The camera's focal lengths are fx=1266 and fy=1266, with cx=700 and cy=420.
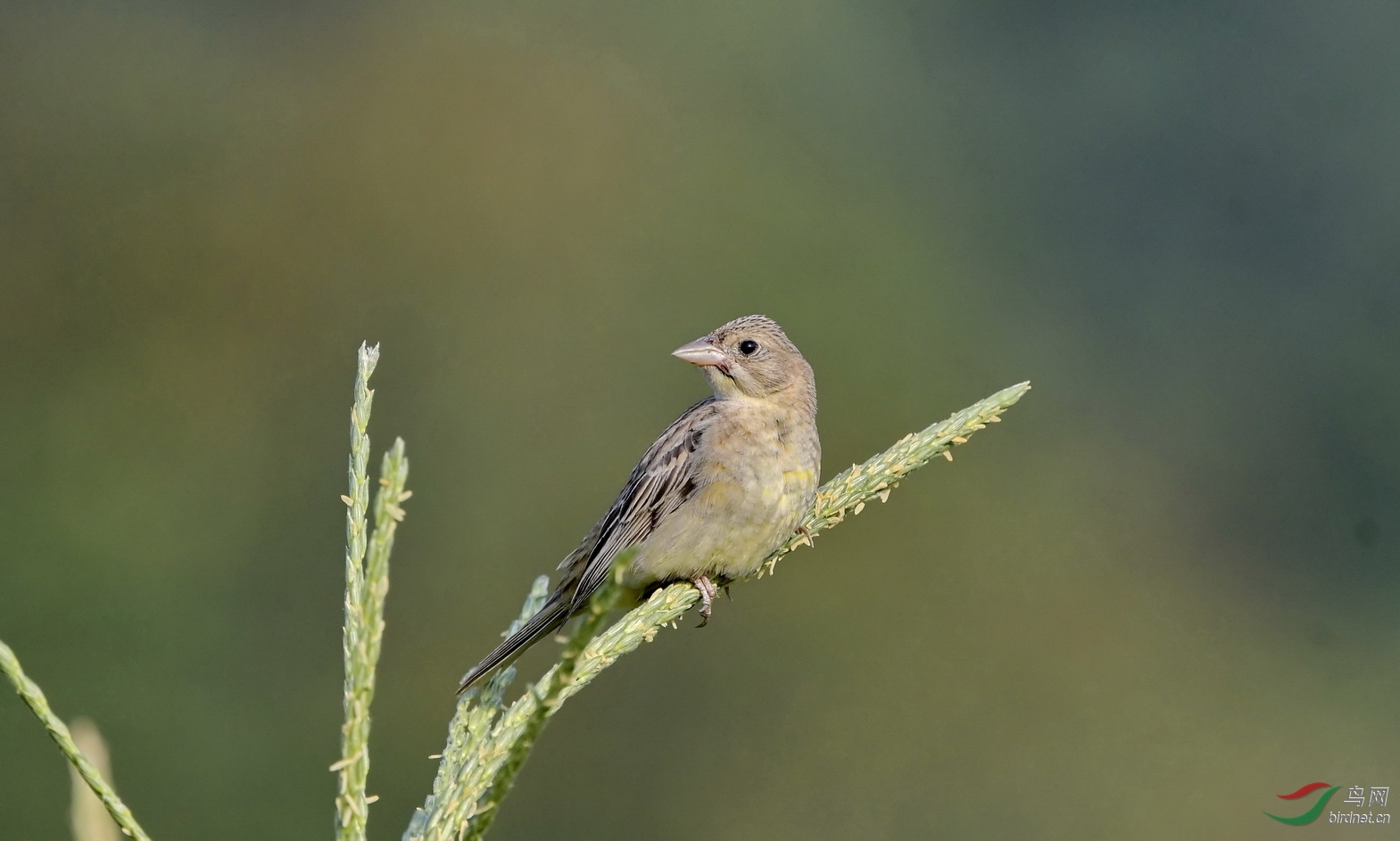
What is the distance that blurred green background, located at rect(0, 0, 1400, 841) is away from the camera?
13.9 meters

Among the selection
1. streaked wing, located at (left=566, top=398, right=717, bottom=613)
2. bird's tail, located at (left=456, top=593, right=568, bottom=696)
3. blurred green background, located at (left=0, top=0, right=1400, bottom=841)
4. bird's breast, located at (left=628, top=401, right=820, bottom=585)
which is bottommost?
bird's tail, located at (left=456, top=593, right=568, bottom=696)

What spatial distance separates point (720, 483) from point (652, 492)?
1.02ft

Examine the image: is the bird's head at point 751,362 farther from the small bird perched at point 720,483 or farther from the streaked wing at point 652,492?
the streaked wing at point 652,492

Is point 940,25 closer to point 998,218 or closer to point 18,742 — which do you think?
point 998,218

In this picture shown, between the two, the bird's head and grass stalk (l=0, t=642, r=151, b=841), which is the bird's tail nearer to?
the bird's head

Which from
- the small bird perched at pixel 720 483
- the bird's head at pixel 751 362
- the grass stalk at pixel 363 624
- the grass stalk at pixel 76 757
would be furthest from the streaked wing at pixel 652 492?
the grass stalk at pixel 76 757

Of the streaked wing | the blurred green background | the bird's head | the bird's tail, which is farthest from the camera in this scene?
the blurred green background

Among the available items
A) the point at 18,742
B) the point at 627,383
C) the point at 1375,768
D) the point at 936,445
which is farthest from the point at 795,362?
the point at 1375,768

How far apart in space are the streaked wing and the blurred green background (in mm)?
5985

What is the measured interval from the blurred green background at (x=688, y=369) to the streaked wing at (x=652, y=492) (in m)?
5.99

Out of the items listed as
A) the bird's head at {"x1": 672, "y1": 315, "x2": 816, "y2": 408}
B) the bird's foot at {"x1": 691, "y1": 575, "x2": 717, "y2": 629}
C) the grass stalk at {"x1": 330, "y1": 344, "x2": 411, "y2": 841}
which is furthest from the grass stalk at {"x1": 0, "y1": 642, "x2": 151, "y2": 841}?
the bird's head at {"x1": 672, "y1": 315, "x2": 816, "y2": 408}

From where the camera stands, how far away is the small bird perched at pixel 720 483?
14.8ft

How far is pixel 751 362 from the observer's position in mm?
5191

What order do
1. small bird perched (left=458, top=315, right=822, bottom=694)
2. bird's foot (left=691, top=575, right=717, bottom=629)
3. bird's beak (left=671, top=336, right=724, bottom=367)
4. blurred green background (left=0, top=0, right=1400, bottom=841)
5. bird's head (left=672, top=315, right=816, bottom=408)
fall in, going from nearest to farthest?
bird's foot (left=691, top=575, right=717, bottom=629) < small bird perched (left=458, top=315, right=822, bottom=694) < bird's head (left=672, top=315, right=816, bottom=408) < bird's beak (left=671, top=336, right=724, bottom=367) < blurred green background (left=0, top=0, right=1400, bottom=841)
